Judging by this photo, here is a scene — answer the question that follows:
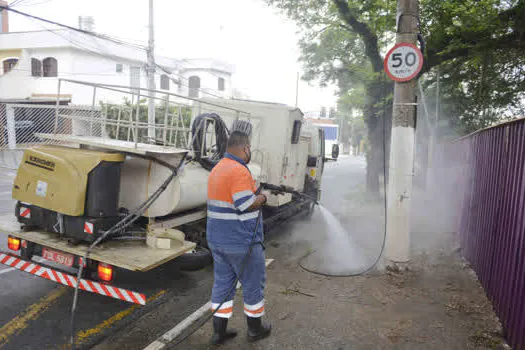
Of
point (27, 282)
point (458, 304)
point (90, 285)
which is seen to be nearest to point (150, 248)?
point (90, 285)

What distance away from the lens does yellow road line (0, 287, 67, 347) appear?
11.9 ft

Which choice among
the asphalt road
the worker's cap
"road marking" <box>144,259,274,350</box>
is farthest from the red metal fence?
the worker's cap

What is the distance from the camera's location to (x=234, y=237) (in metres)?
3.47

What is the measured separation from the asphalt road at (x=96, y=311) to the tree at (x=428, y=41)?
4.15m

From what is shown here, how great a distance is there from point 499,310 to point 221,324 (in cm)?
279

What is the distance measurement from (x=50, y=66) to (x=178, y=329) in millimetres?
27561

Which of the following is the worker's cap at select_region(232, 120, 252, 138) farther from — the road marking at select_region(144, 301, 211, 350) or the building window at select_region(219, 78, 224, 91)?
the building window at select_region(219, 78, 224, 91)

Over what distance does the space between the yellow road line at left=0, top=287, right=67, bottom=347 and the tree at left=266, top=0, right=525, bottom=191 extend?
17.5 ft

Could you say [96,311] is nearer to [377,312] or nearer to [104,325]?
[104,325]

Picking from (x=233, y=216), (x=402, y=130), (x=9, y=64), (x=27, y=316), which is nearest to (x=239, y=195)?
(x=233, y=216)

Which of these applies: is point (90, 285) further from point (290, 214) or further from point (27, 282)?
point (290, 214)

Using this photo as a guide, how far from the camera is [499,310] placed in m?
3.96

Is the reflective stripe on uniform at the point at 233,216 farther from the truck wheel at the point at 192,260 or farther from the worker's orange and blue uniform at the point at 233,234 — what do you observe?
the truck wheel at the point at 192,260

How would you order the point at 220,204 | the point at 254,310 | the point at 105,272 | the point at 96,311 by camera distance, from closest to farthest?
the point at 220,204
the point at 254,310
the point at 105,272
the point at 96,311
